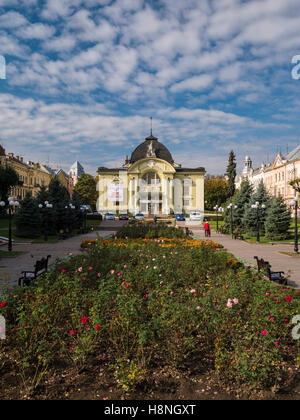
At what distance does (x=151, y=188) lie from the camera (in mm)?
56844

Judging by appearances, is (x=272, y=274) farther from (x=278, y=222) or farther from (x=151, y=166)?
(x=151, y=166)

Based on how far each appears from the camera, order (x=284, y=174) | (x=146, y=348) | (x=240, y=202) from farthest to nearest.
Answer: (x=284, y=174)
(x=240, y=202)
(x=146, y=348)

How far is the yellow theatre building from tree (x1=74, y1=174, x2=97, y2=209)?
7521 millimetres

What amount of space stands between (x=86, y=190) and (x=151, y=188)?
17683 mm

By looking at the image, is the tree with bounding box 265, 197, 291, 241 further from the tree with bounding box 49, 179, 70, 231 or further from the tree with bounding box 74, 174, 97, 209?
the tree with bounding box 74, 174, 97, 209

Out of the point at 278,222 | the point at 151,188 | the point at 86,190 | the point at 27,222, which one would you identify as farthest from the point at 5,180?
the point at 278,222

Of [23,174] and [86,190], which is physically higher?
[23,174]

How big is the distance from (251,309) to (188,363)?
5.62 feet

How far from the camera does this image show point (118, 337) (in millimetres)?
4461

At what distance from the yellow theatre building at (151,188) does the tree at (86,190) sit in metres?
7.52

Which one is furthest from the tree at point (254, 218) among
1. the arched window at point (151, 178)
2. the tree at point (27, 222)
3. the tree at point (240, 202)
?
the arched window at point (151, 178)

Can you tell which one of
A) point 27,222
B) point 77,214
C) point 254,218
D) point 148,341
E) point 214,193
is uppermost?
point 214,193
